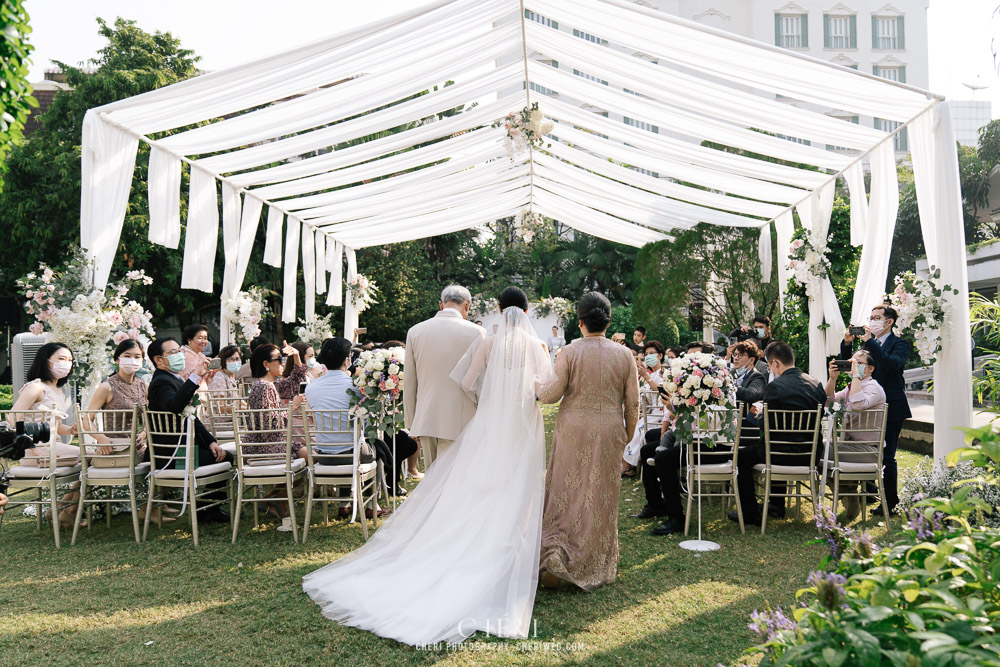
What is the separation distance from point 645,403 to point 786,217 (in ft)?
15.7

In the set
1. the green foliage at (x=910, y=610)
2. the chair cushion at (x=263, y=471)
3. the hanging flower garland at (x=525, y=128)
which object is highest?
the hanging flower garland at (x=525, y=128)

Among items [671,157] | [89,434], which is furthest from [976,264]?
[89,434]

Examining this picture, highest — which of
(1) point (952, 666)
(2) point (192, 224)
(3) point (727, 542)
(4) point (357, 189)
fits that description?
(4) point (357, 189)

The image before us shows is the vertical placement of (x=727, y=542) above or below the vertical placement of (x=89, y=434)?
below

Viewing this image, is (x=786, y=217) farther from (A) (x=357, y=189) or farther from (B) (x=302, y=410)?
(B) (x=302, y=410)

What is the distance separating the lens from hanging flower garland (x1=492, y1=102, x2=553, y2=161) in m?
7.88

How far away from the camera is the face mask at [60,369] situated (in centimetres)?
553

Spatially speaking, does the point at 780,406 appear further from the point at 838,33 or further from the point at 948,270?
the point at 838,33

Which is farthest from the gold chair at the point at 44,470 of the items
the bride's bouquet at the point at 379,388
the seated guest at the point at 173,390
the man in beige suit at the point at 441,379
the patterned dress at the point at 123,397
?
the man in beige suit at the point at 441,379

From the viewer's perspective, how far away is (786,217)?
32.6 feet

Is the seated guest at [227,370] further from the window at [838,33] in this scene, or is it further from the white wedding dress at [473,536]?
the window at [838,33]

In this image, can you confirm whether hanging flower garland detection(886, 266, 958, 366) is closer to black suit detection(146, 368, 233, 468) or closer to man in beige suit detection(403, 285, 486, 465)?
man in beige suit detection(403, 285, 486, 465)

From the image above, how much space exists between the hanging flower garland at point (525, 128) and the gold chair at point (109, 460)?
192 inches

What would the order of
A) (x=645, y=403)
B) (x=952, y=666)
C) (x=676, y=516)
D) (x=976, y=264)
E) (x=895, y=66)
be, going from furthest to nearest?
(x=895, y=66) → (x=976, y=264) → (x=645, y=403) → (x=676, y=516) → (x=952, y=666)
